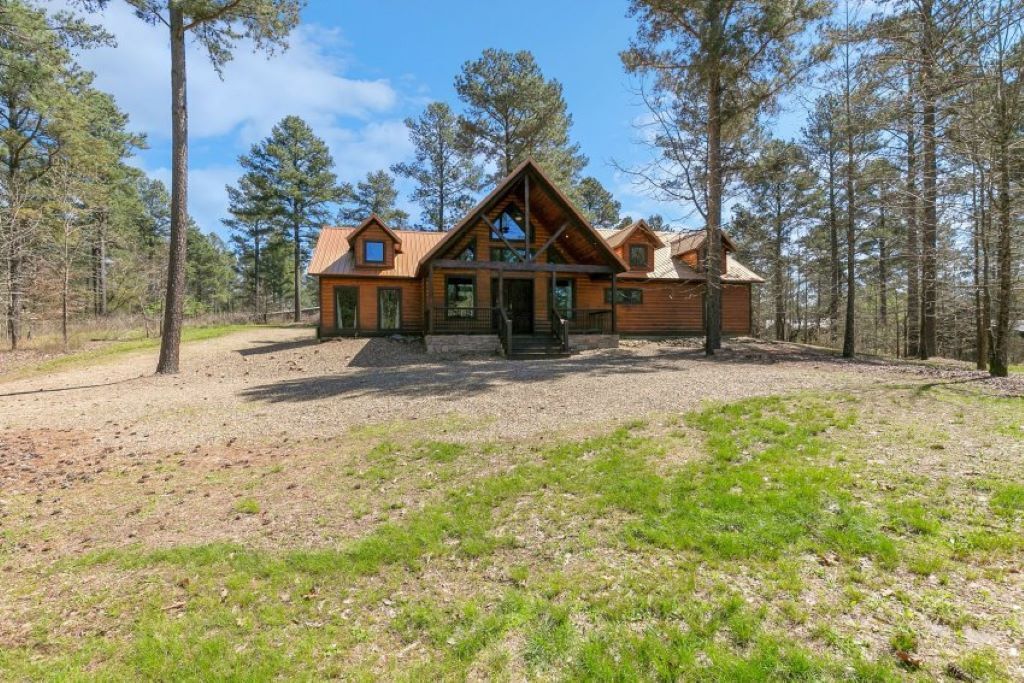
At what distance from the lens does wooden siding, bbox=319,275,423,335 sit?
62.5 feet

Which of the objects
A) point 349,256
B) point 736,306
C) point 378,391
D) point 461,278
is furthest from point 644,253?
point 378,391

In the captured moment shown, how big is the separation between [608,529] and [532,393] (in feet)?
17.0

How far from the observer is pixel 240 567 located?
3631 millimetres

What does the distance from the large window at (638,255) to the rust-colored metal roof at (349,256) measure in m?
8.91

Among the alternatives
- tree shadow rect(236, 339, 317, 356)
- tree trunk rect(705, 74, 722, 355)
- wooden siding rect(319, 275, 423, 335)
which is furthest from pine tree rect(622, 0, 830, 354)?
tree shadow rect(236, 339, 317, 356)

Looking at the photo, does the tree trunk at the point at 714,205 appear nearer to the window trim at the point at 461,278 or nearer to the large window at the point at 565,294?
the large window at the point at 565,294

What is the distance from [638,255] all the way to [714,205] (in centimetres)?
640

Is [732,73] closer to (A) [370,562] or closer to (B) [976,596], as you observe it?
(B) [976,596]

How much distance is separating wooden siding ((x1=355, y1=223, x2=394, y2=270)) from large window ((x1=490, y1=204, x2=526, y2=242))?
479 cm

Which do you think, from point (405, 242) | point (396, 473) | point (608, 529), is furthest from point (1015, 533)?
point (405, 242)

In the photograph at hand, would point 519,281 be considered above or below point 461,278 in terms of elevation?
below

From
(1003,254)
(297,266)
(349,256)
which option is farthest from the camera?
(297,266)

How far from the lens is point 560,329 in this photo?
1605cm

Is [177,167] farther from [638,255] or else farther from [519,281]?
[638,255]
